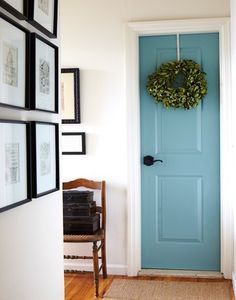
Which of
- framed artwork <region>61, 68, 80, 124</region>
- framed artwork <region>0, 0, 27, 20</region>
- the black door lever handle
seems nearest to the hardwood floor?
the black door lever handle

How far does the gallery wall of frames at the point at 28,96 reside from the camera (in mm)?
1490

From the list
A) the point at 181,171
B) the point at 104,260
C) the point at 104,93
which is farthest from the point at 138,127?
the point at 104,260

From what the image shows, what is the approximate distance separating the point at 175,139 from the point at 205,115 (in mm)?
308

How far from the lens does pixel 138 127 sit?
3570 mm

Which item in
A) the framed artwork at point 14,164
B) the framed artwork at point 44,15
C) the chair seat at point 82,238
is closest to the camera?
the framed artwork at point 14,164

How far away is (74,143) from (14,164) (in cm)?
207

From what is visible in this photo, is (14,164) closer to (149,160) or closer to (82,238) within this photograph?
(82,238)

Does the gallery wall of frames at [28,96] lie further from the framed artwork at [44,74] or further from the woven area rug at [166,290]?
the woven area rug at [166,290]

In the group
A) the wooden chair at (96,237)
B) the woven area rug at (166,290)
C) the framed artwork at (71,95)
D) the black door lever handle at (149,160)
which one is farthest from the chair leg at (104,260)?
the framed artwork at (71,95)

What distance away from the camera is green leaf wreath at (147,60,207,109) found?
3.40 metres

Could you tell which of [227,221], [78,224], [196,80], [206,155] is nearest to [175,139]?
[206,155]

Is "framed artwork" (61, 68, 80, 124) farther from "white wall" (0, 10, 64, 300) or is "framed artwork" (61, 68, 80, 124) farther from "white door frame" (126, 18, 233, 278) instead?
"white wall" (0, 10, 64, 300)

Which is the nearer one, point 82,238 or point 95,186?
point 82,238

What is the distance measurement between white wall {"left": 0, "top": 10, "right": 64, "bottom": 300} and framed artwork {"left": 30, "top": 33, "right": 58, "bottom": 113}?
0.17ft
